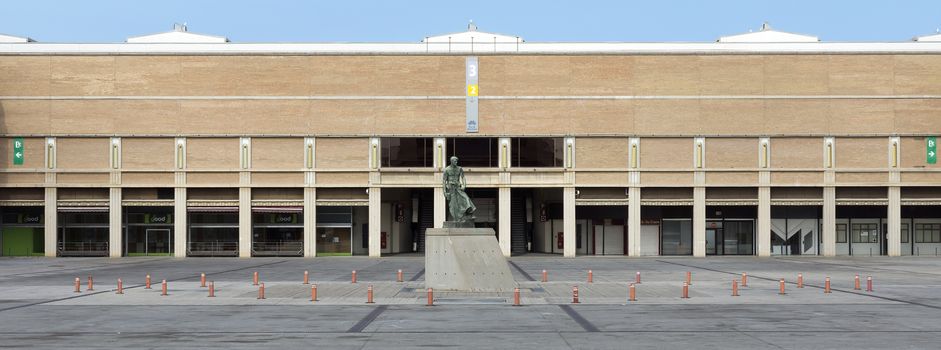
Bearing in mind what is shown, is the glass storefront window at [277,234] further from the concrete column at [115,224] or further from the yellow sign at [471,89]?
the yellow sign at [471,89]

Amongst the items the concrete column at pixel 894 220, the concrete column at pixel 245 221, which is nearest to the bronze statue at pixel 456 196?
the concrete column at pixel 245 221

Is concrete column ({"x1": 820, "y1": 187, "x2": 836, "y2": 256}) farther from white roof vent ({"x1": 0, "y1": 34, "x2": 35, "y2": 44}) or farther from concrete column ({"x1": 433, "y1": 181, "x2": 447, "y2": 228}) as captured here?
white roof vent ({"x1": 0, "y1": 34, "x2": 35, "y2": 44})

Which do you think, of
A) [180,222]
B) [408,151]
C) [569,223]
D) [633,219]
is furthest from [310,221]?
[633,219]

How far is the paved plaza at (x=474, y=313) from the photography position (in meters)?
22.0

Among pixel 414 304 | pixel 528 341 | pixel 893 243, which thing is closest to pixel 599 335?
pixel 528 341

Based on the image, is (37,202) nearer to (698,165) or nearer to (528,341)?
(698,165)

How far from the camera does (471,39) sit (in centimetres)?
7119

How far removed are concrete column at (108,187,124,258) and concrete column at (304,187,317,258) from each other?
12746 mm

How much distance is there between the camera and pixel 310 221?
69.1 metres

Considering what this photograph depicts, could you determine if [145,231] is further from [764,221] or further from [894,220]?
[894,220]

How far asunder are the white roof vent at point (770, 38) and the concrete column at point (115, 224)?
43987 mm

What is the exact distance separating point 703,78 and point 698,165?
19.5 feet

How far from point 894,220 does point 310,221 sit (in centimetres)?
4012

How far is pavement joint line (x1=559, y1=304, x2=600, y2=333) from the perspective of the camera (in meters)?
24.2
